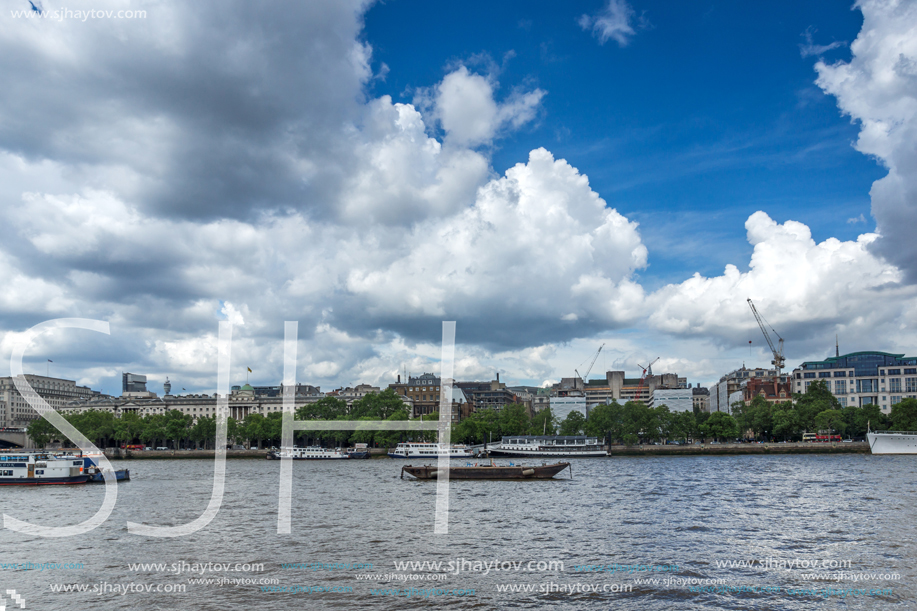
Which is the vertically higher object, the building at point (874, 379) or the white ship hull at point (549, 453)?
the building at point (874, 379)

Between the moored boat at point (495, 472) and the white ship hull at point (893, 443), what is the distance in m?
83.2

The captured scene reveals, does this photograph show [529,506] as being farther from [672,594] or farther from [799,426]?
[799,426]

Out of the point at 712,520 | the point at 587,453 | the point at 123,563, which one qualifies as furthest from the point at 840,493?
the point at 587,453

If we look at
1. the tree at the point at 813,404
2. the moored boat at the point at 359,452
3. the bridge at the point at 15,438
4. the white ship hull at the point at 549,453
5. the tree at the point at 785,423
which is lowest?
the bridge at the point at 15,438

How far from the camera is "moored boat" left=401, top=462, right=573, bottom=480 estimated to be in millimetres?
79312

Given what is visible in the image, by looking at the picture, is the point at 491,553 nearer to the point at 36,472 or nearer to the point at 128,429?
the point at 36,472

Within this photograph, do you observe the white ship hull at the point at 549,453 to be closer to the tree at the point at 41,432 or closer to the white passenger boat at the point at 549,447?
the white passenger boat at the point at 549,447

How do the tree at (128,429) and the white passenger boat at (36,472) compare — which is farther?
the tree at (128,429)

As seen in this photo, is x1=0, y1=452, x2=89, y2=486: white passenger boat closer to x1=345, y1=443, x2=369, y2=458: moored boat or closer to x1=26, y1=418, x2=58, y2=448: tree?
x1=345, y1=443, x2=369, y2=458: moored boat

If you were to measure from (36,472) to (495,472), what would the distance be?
172 feet

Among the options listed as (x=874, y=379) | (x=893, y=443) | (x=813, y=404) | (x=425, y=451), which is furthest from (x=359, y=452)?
(x=874, y=379)

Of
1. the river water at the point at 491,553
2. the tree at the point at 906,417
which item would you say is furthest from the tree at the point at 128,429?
the tree at the point at 906,417

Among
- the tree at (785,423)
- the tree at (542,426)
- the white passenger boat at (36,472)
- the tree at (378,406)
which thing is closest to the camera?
the white passenger boat at (36,472)

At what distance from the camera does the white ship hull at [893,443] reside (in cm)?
12512
